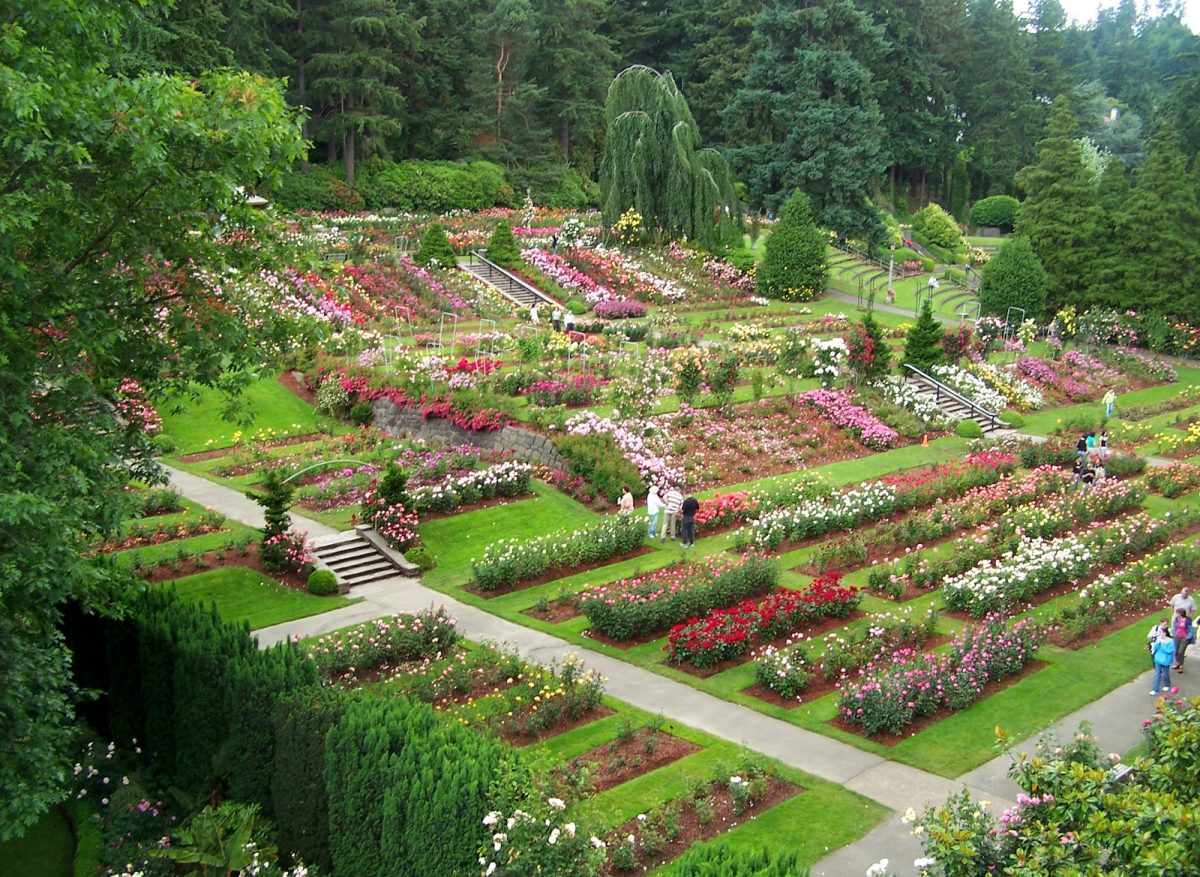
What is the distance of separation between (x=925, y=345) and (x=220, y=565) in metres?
23.7

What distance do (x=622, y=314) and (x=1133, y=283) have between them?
65.8 ft

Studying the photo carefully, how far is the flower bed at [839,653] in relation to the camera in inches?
666

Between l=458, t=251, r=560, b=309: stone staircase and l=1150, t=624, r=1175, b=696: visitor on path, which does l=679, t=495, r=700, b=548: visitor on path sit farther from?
l=458, t=251, r=560, b=309: stone staircase

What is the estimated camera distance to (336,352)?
33594 mm

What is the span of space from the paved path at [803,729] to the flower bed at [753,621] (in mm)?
698

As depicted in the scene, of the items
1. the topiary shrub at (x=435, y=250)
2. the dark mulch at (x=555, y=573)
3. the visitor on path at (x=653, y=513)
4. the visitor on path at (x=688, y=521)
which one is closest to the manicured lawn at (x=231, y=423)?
the dark mulch at (x=555, y=573)

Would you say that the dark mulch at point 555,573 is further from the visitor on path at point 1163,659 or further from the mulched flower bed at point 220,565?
the visitor on path at point 1163,659

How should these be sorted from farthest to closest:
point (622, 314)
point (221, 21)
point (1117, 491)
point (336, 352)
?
point (221, 21), point (622, 314), point (336, 352), point (1117, 491)

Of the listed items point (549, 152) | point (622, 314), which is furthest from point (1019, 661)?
point (549, 152)

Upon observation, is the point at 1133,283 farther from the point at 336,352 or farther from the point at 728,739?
the point at 728,739

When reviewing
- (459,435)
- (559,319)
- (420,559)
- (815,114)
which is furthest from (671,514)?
(815,114)

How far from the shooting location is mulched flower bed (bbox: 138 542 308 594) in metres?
20.8

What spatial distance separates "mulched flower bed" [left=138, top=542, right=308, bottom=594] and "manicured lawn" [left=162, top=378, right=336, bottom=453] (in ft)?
20.8

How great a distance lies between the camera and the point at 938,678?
1647 cm
